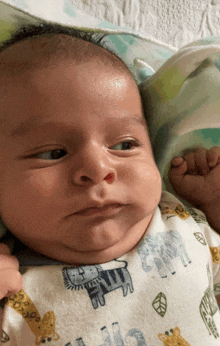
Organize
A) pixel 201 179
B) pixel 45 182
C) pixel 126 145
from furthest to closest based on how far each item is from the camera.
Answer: pixel 201 179, pixel 126 145, pixel 45 182

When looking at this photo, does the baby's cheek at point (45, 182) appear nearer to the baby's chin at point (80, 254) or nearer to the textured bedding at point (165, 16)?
the baby's chin at point (80, 254)

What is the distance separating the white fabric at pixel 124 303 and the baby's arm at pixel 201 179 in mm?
208

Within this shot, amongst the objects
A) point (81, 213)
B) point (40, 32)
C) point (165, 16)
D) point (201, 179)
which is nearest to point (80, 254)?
Result: point (81, 213)

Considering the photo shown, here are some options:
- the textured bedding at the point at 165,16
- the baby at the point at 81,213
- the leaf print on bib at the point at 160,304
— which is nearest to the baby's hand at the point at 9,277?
the baby at the point at 81,213

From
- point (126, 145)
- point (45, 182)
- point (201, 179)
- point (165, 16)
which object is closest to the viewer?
point (45, 182)

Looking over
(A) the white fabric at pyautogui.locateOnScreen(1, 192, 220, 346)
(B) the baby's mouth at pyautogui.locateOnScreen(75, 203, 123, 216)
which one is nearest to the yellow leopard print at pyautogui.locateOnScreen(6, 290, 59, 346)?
(A) the white fabric at pyautogui.locateOnScreen(1, 192, 220, 346)

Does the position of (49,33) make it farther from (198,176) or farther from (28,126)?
(198,176)

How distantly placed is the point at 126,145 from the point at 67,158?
165 mm

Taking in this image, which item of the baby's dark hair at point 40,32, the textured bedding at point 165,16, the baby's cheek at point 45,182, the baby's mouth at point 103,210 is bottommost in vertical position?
the baby's mouth at point 103,210

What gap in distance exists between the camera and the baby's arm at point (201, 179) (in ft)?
3.02

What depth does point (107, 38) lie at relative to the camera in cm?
92

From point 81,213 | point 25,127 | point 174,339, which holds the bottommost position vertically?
point 174,339

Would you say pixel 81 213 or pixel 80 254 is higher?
pixel 81 213

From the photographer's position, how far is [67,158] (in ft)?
2.15
